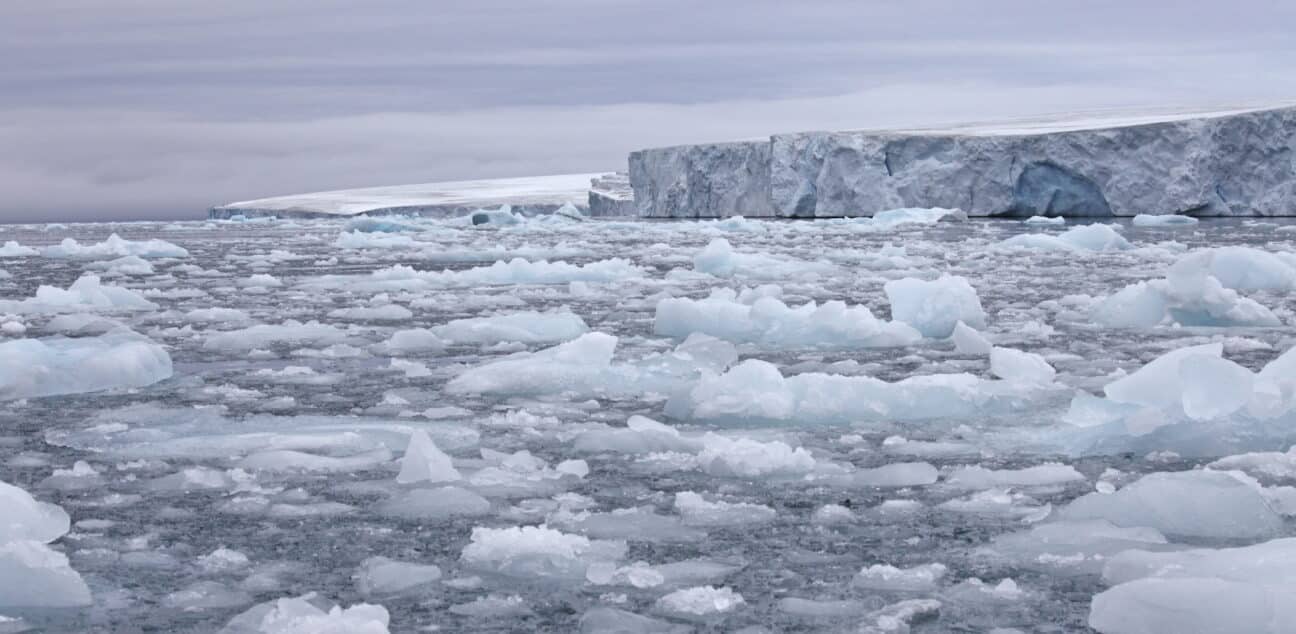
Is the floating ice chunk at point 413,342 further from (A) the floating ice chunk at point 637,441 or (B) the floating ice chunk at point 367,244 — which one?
(B) the floating ice chunk at point 367,244

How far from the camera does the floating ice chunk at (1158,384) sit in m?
3.64

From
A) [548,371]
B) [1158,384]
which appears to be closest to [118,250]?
[548,371]

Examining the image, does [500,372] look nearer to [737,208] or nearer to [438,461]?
[438,461]

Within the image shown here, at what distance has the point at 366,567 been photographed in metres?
2.44

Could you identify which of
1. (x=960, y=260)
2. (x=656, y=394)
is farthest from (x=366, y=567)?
(x=960, y=260)

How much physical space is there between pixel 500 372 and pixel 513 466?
1.38 meters

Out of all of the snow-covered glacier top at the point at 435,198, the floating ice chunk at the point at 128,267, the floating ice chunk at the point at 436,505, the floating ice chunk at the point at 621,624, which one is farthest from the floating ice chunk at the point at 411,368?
the snow-covered glacier top at the point at 435,198

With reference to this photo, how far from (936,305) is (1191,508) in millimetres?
3481

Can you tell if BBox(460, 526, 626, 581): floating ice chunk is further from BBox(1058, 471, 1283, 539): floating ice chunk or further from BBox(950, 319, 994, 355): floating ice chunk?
BBox(950, 319, 994, 355): floating ice chunk

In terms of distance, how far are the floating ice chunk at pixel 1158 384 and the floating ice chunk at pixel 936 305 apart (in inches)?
92.3

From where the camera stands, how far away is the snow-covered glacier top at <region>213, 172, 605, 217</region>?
159ft

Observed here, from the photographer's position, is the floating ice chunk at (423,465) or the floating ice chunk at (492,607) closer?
the floating ice chunk at (492,607)

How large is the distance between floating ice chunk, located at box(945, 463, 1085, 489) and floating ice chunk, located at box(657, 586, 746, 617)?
998 millimetres

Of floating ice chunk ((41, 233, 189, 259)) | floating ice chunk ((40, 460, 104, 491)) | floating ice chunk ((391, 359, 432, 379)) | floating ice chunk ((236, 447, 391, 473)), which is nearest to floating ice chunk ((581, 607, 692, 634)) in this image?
floating ice chunk ((236, 447, 391, 473))
